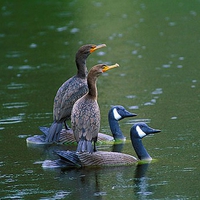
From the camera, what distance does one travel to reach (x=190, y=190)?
11883 millimetres

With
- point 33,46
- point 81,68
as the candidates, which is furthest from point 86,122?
point 33,46

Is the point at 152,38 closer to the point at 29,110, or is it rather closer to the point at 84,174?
the point at 29,110

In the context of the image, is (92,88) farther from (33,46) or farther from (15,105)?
(33,46)

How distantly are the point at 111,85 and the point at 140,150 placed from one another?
7.90 meters

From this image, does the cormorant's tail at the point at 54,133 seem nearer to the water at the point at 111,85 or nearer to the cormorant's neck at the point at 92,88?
the water at the point at 111,85

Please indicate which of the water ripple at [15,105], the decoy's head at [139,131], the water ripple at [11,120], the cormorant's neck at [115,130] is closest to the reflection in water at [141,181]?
the decoy's head at [139,131]

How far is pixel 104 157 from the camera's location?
13680mm

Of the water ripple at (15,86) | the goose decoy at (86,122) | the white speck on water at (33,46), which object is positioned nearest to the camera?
the goose decoy at (86,122)

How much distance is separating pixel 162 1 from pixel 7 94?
79.3 feet

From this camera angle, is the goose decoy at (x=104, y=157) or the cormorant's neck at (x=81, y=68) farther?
the cormorant's neck at (x=81, y=68)

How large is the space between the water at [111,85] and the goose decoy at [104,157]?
18 cm

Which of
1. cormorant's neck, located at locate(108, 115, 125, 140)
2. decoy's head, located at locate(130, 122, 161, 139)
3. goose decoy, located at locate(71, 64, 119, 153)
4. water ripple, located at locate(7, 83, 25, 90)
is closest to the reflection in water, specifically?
decoy's head, located at locate(130, 122, 161, 139)

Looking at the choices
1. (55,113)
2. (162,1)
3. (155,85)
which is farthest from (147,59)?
(162,1)

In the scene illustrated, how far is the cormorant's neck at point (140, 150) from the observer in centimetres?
1384
